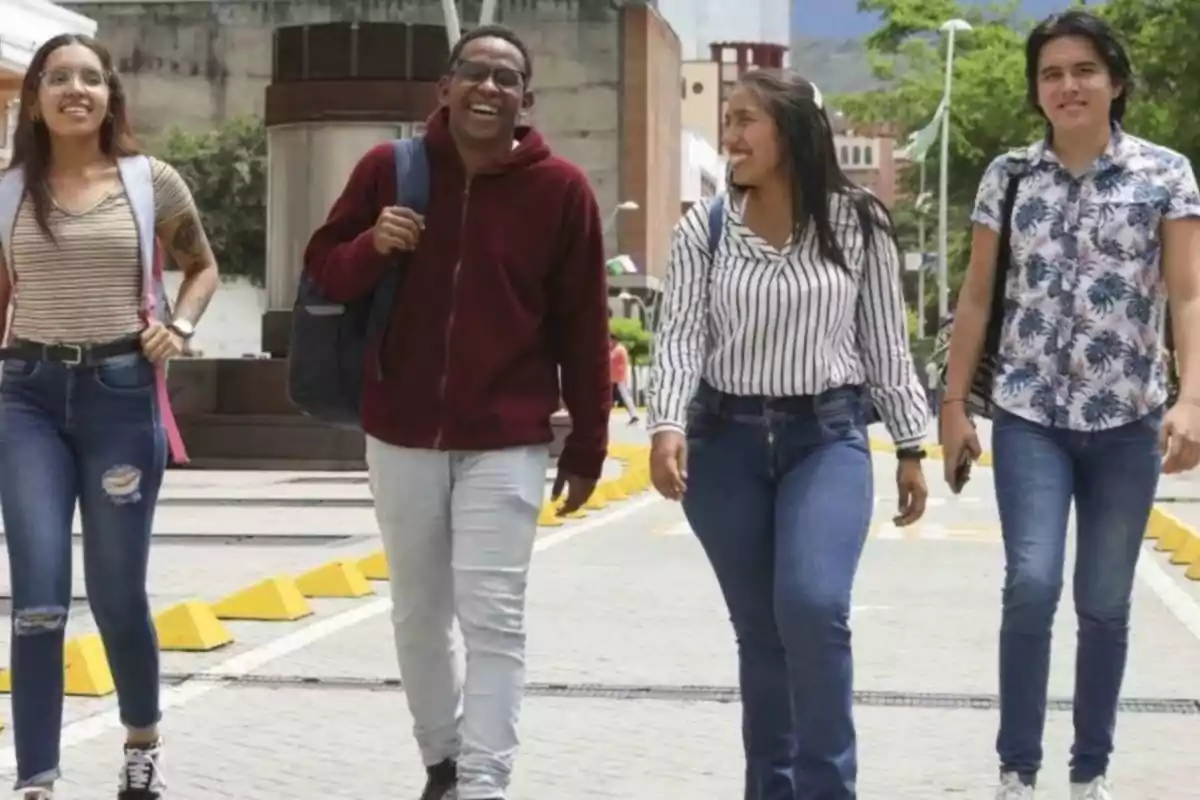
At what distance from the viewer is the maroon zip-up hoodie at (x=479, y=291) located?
5.70 m

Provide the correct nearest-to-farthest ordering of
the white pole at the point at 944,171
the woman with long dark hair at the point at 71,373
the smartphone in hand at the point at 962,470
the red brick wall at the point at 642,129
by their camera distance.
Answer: the woman with long dark hair at the point at 71,373 < the smartphone in hand at the point at 962,470 < the white pole at the point at 944,171 < the red brick wall at the point at 642,129

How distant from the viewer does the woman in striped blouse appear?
537 centimetres

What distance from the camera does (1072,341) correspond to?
5922 mm

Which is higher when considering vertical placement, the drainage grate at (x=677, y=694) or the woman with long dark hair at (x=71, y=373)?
the woman with long dark hair at (x=71, y=373)

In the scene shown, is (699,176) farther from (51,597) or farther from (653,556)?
(51,597)

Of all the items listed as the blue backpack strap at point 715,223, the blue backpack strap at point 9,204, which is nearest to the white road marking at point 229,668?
the blue backpack strap at point 9,204

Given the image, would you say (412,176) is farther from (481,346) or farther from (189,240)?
(189,240)

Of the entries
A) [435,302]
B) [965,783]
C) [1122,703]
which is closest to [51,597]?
[435,302]

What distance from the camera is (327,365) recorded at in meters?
5.80

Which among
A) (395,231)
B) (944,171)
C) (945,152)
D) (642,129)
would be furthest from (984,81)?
(642,129)

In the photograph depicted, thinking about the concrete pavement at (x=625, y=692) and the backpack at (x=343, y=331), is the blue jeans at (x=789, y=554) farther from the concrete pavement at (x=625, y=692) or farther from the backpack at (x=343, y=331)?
the concrete pavement at (x=625, y=692)

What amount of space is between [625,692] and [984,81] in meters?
39.3

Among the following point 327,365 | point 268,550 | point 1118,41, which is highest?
point 1118,41

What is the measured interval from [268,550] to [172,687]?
6.90m
